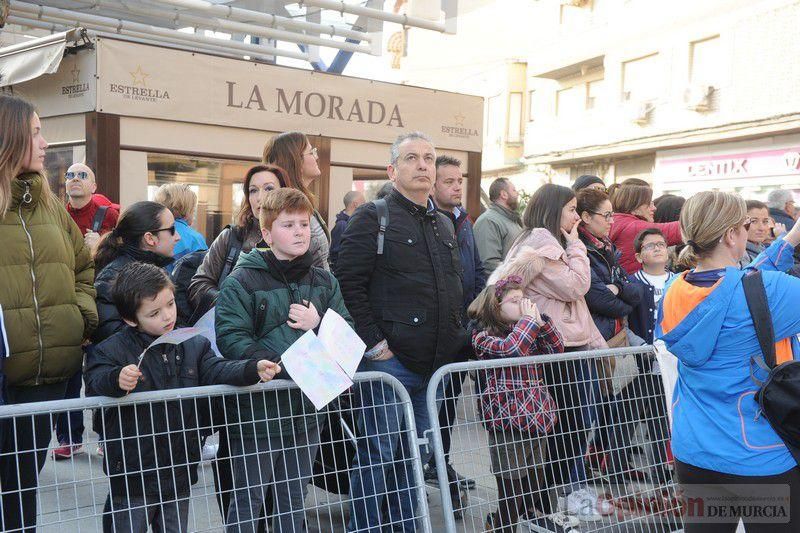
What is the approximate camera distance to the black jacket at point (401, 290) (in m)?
4.06

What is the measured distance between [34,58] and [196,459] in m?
5.61

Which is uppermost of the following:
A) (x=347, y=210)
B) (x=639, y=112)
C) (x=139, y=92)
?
(x=639, y=112)

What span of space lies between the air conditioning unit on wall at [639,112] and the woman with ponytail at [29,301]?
67.8 feet

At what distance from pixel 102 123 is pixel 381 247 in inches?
163

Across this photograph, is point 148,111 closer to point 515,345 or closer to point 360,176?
point 360,176

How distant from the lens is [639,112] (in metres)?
22.0

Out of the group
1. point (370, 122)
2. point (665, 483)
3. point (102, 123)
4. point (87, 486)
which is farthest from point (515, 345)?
point (370, 122)

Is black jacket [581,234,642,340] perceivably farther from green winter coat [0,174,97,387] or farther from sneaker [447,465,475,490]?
green winter coat [0,174,97,387]

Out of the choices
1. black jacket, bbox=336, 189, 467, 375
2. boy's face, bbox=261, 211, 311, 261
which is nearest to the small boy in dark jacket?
boy's face, bbox=261, 211, 311, 261

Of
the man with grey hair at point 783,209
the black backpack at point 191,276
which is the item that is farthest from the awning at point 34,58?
the man with grey hair at point 783,209

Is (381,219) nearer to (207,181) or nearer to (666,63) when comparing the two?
(207,181)

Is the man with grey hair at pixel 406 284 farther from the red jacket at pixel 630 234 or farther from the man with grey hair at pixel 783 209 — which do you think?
the man with grey hair at pixel 783 209

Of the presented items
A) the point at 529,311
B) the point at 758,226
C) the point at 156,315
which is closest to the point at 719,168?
the point at 758,226

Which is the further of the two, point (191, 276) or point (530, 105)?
point (530, 105)
